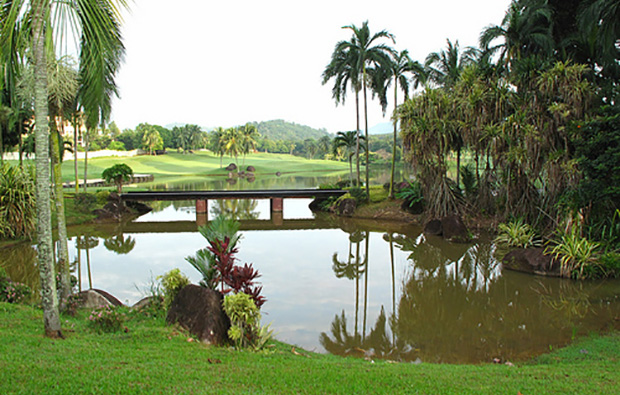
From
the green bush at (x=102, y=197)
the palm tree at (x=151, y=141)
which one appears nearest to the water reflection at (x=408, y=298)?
the green bush at (x=102, y=197)

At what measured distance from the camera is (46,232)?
5863mm

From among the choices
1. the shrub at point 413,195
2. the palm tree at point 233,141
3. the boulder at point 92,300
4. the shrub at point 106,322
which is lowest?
the boulder at point 92,300

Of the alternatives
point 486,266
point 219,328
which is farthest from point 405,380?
point 486,266

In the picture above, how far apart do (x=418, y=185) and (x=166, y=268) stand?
1490 centimetres

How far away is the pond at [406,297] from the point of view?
8.23m

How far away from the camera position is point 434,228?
19781 mm

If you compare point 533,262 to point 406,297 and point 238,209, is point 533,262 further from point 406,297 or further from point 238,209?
point 238,209

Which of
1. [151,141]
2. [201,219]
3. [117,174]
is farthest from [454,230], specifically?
[151,141]

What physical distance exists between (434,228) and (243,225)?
32.5ft

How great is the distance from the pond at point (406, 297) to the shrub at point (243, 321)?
1.50 meters

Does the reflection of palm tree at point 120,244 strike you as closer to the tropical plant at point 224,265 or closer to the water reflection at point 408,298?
the water reflection at point 408,298

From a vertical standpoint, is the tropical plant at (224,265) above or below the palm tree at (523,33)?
below

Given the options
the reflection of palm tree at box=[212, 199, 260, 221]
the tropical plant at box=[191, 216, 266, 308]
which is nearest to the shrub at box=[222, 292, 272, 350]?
the tropical plant at box=[191, 216, 266, 308]

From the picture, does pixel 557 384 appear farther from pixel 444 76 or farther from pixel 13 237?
pixel 444 76
